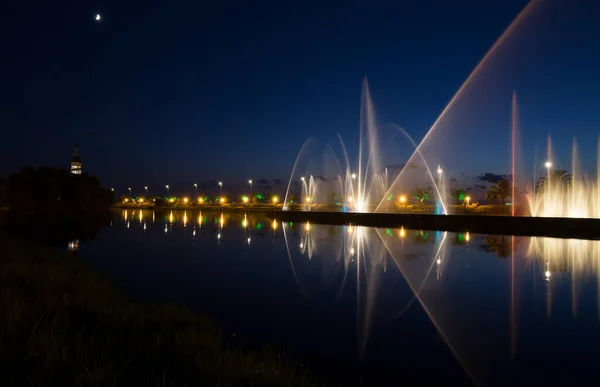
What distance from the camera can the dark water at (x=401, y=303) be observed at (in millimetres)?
7980

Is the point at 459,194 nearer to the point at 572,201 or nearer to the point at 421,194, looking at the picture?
the point at 421,194

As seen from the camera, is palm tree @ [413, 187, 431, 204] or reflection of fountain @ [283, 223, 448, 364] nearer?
reflection of fountain @ [283, 223, 448, 364]

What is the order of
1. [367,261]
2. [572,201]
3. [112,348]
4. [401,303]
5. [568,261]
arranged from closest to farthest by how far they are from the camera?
[112,348] → [401,303] → [568,261] → [367,261] → [572,201]

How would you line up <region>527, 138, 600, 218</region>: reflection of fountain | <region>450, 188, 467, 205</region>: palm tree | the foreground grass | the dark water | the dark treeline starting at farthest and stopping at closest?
<region>450, 188, 467, 205</region>: palm tree → the dark treeline → <region>527, 138, 600, 218</region>: reflection of fountain → the dark water → the foreground grass

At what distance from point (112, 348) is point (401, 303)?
824cm

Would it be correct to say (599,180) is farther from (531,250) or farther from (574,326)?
(574,326)

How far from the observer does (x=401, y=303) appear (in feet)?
40.8

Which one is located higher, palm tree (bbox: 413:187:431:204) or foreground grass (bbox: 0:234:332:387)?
palm tree (bbox: 413:187:431:204)

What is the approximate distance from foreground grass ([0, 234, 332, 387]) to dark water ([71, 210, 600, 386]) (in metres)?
1.53

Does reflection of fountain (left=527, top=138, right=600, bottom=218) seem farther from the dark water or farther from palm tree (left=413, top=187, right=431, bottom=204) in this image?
palm tree (left=413, top=187, right=431, bottom=204)

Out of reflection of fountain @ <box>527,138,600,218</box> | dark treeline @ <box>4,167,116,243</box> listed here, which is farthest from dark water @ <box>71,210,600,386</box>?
dark treeline @ <box>4,167,116,243</box>

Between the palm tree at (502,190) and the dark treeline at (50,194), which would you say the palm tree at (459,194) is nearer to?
the palm tree at (502,190)

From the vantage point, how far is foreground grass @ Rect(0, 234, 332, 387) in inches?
216

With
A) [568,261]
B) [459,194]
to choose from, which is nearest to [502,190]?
[459,194]
